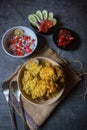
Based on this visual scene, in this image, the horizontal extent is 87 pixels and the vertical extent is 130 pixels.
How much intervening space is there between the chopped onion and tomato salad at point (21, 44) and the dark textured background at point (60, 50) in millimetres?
37

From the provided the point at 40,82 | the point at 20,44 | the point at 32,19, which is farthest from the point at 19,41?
the point at 40,82

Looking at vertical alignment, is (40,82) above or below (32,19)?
below

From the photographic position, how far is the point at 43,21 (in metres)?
1.29

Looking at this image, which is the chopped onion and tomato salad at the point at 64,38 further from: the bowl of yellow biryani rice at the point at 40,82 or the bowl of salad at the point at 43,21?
the bowl of yellow biryani rice at the point at 40,82

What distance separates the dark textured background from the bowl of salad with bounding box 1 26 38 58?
0.03 metres

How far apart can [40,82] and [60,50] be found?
10.4 inches

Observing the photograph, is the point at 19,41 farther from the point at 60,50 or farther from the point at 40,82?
the point at 40,82

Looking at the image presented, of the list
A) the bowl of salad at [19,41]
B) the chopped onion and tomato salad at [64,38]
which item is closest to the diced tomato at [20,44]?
the bowl of salad at [19,41]

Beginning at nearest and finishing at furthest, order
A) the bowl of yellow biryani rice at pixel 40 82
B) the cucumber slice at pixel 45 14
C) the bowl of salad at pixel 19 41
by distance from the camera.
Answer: the bowl of yellow biryani rice at pixel 40 82 < the bowl of salad at pixel 19 41 < the cucumber slice at pixel 45 14

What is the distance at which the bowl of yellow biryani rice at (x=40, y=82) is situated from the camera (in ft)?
3.40

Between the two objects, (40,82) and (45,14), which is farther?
(45,14)

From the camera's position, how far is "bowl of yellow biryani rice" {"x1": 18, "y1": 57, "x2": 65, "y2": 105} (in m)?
1.04

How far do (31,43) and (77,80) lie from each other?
0.29 metres

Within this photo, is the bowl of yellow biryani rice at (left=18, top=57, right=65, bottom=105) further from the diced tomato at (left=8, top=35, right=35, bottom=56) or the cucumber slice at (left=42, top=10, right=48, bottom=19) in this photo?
the cucumber slice at (left=42, top=10, right=48, bottom=19)
